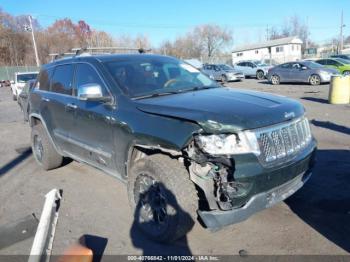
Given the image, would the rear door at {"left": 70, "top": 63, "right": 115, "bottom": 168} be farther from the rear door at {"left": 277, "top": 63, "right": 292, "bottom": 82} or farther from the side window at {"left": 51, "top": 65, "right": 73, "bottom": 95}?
the rear door at {"left": 277, "top": 63, "right": 292, "bottom": 82}

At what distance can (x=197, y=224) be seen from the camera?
155 inches

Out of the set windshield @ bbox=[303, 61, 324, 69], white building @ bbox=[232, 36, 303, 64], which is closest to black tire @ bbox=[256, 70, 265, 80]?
windshield @ bbox=[303, 61, 324, 69]

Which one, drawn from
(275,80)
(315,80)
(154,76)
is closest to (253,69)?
(275,80)

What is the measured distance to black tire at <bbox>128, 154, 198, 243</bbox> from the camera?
10.6 feet

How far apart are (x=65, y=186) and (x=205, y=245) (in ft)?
9.33

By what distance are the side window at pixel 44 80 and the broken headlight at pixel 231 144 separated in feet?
12.1

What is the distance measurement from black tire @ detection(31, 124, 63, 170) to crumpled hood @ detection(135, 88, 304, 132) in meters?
2.85

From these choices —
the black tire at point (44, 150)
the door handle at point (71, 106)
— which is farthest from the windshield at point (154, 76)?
the black tire at point (44, 150)

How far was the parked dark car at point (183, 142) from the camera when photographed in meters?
3.05

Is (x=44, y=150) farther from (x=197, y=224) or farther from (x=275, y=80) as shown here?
(x=275, y=80)

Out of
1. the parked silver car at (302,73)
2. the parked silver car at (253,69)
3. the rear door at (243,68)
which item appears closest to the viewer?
the parked silver car at (302,73)

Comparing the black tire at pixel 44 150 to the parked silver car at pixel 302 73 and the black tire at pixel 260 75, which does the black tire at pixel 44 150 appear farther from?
the black tire at pixel 260 75

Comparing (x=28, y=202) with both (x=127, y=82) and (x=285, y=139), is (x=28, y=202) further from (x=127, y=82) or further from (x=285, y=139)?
(x=285, y=139)

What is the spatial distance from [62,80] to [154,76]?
171cm
